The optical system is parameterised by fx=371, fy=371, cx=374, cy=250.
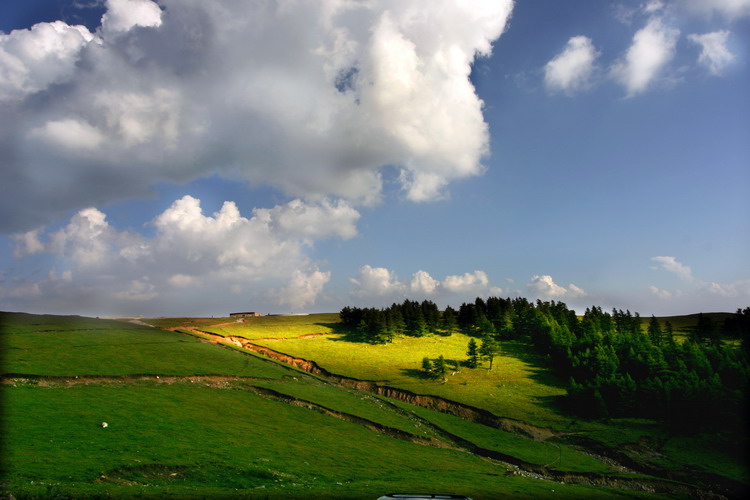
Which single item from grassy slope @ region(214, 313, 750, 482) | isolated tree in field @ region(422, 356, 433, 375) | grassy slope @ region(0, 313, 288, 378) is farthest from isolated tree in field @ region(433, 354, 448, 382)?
grassy slope @ region(0, 313, 288, 378)

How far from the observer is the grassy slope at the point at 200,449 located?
2466cm

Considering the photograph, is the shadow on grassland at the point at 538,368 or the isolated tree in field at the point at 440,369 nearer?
the shadow on grassland at the point at 538,368

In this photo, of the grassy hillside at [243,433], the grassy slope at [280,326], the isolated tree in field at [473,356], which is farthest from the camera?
the grassy slope at [280,326]

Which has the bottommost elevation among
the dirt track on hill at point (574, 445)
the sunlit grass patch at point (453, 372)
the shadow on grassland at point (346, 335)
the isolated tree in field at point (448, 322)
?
the dirt track on hill at point (574, 445)

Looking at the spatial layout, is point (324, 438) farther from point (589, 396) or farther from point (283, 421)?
point (589, 396)

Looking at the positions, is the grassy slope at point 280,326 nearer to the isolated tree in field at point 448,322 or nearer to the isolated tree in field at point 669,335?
the isolated tree in field at point 448,322

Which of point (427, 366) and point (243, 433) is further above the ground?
point (243, 433)

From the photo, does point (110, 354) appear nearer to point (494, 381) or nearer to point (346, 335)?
point (346, 335)

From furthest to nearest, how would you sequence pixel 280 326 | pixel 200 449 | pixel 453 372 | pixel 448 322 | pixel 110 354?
pixel 448 322, pixel 280 326, pixel 453 372, pixel 110 354, pixel 200 449

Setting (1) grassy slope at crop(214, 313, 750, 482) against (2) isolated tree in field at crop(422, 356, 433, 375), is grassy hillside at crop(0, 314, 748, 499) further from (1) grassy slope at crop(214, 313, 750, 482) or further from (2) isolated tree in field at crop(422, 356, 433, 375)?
(2) isolated tree in field at crop(422, 356, 433, 375)

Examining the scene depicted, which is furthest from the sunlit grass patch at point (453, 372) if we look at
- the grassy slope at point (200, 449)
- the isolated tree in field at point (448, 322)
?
the grassy slope at point (200, 449)

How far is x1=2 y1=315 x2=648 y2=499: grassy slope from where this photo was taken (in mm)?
24656

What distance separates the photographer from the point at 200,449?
1271 inches

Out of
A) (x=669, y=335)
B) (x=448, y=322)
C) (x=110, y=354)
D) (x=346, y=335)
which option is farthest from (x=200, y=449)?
(x=669, y=335)
